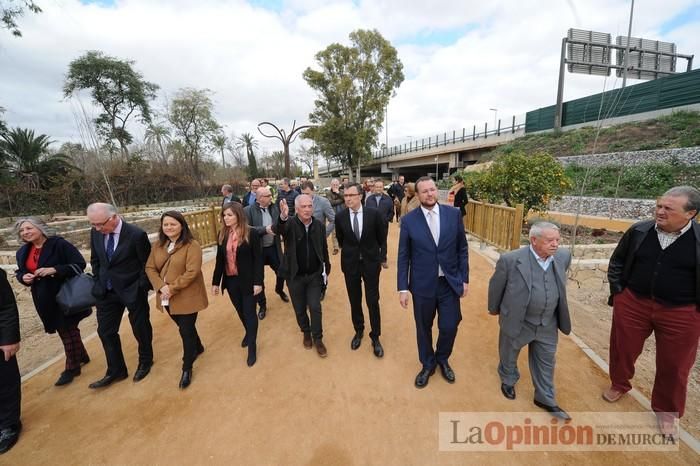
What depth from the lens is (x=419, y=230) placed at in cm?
242

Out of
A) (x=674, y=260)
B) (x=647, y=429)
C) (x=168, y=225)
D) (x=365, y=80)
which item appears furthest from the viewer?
(x=365, y=80)

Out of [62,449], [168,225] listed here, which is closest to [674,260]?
[168,225]

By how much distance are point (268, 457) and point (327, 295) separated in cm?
273

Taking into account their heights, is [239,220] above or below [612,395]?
above

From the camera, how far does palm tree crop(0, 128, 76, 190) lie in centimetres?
1694

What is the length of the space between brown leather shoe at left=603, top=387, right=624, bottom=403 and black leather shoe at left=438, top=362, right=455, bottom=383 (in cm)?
122

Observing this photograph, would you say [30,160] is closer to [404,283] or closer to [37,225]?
[37,225]

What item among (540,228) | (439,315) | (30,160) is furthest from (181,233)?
(30,160)

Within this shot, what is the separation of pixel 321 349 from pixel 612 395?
2630 millimetres

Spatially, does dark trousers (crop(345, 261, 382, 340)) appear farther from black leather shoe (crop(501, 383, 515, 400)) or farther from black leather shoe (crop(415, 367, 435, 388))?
black leather shoe (crop(501, 383, 515, 400))

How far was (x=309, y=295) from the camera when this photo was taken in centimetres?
305

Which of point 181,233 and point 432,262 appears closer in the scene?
point 432,262

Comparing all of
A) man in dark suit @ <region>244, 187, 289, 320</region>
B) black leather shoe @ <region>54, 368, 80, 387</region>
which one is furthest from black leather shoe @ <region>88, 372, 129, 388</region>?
man in dark suit @ <region>244, 187, 289, 320</region>

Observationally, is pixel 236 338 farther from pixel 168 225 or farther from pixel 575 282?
pixel 575 282
